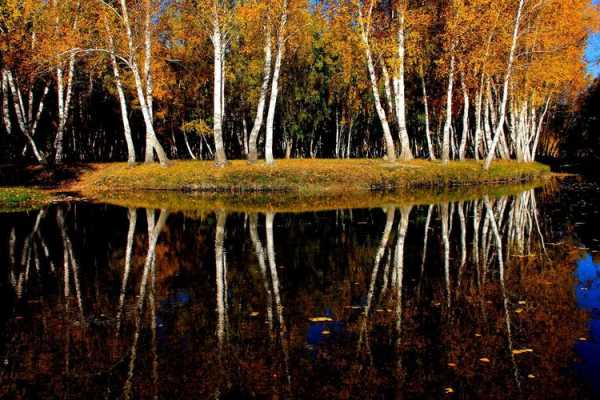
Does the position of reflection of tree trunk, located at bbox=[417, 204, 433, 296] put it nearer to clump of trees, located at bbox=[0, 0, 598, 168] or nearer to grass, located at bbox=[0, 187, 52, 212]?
clump of trees, located at bbox=[0, 0, 598, 168]

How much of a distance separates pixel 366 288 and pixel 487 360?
3.87m

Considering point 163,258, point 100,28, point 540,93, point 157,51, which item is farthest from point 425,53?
point 163,258

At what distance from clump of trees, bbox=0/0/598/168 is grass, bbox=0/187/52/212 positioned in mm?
8684

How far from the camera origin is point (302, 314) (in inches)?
376

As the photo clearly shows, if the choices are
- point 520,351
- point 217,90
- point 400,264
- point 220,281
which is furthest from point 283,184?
point 520,351

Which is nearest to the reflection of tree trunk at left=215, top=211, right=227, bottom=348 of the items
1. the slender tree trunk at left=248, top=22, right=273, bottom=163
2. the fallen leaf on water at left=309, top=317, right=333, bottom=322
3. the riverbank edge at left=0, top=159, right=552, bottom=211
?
the fallen leaf on water at left=309, top=317, right=333, bottom=322

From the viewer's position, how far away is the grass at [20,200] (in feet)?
88.4

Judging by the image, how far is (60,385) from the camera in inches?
272

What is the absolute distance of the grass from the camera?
26938mm

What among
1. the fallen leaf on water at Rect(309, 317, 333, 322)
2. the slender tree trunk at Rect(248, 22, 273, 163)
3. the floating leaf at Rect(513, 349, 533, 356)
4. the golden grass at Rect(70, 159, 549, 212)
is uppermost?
the slender tree trunk at Rect(248, 22, 273, 163)

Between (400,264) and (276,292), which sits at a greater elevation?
(400,264)

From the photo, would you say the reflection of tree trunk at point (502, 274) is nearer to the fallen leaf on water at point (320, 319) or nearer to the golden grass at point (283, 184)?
the fallen leaf on water at point (320, 319)

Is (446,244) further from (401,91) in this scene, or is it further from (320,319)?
(401,91)

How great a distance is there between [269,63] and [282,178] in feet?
25.3
